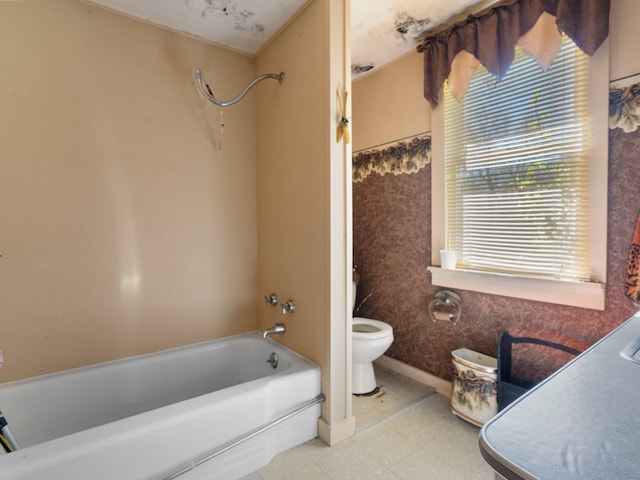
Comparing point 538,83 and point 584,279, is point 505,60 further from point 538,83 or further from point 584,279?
point 584,279

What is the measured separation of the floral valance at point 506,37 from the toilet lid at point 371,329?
1651 millimetres

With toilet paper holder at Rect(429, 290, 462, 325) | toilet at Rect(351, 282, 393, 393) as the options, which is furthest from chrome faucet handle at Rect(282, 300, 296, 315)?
toilet paper holder at Rect(429, 290, 462, 325)

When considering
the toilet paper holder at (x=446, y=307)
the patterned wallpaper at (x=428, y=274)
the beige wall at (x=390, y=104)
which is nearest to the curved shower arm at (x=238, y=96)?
the beige wall at (x=390, y=104)

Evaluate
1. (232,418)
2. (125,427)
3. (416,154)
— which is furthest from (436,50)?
(125,427)

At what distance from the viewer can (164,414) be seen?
1.27 m

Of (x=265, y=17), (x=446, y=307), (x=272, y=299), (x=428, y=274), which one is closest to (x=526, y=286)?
(x=446, y=307)

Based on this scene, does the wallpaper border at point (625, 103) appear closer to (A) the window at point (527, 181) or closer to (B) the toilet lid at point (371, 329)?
(A) the window at point (527, 181)

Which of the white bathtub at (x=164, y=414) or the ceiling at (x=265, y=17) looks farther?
the ceiling at (x=265, y=17)

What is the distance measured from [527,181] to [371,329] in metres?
1.42

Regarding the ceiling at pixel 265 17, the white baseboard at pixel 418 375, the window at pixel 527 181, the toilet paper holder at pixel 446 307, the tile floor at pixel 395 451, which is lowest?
the tile floor at pixel 395 451

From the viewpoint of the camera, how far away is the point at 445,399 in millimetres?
2098

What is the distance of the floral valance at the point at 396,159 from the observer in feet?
7.51

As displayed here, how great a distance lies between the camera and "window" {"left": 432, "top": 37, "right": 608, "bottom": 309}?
5.07 ft

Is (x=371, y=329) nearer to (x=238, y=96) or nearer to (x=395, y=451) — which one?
(x=395, y=451)
